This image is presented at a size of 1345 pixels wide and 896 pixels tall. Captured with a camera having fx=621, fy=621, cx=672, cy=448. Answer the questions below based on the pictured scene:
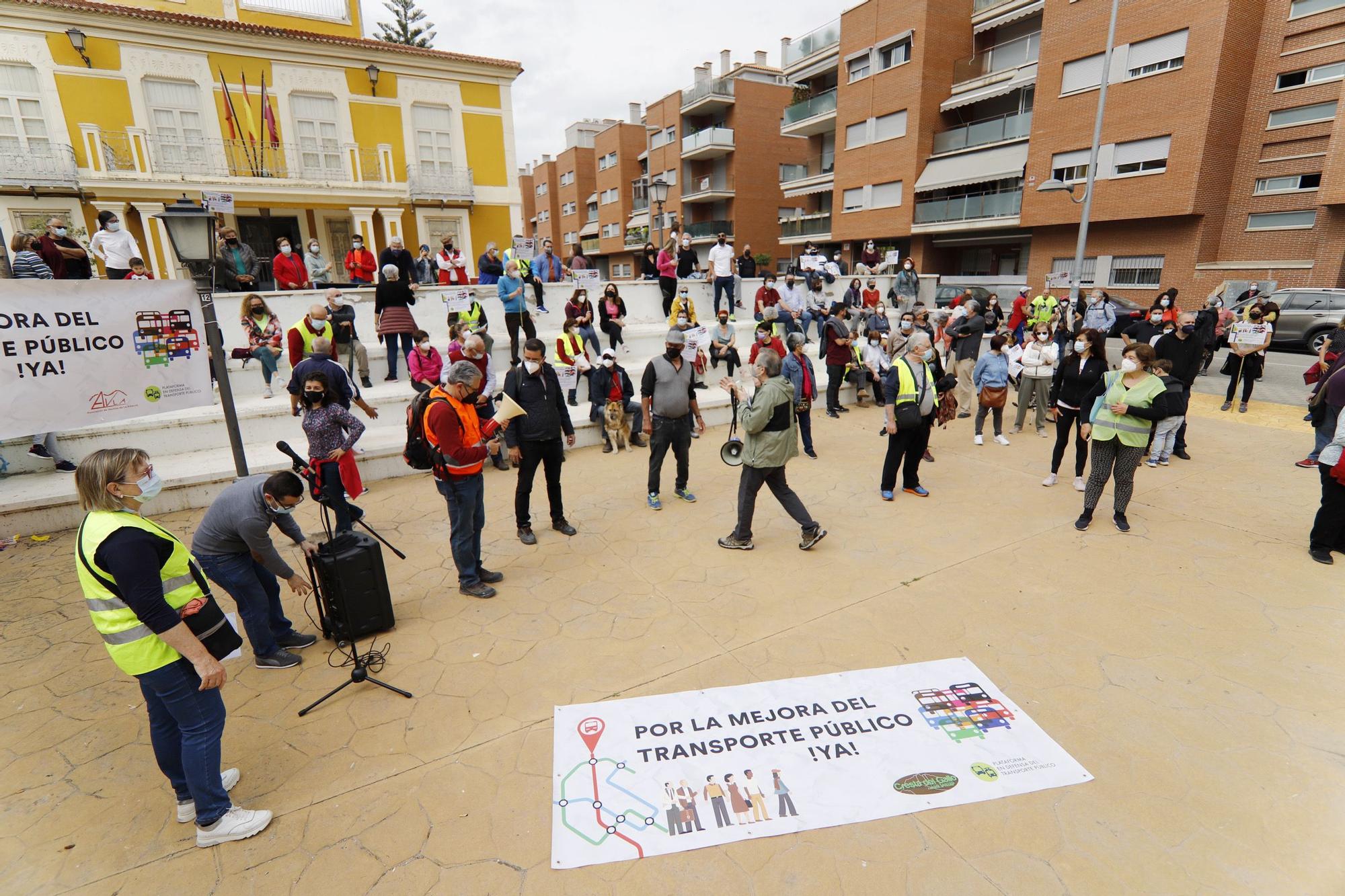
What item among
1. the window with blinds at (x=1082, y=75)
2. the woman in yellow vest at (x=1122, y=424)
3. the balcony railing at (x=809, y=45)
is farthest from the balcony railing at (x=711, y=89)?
the woman in yellow vest at (x=1122, y=424)

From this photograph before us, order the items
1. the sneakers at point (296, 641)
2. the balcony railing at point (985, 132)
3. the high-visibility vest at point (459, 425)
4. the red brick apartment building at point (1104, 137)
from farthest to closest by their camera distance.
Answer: the balcony railing at point (985, 132)
the red brick apartment building at point (1104, 137)
the high-visibility vest at point (459, 425)
the sneakers at point (296, 641)

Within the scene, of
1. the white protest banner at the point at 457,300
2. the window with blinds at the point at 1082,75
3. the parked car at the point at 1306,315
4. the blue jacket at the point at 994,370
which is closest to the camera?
the blue jacket at the point at 994,370

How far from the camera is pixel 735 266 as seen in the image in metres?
19.0

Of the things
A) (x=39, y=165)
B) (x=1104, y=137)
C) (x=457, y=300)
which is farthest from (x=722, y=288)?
(x=39, y=165)

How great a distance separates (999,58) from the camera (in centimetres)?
2684

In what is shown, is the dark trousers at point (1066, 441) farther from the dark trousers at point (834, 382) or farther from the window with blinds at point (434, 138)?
the window with blinds at point (434, 138)

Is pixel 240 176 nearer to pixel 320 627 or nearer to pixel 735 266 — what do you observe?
pixel 735 266

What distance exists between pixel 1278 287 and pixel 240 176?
109ft

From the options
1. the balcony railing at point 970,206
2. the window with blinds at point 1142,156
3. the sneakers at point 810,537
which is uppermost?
the window with blinds at point 1142,156

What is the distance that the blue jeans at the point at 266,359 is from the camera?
990cm

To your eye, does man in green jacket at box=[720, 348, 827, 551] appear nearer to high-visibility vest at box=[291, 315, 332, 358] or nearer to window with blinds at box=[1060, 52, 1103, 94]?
high-visibility vest at box=[291, 315, 332, 358]

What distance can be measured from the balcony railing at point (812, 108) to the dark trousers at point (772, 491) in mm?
31781

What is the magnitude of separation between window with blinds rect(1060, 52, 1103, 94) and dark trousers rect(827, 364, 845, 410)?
1962 cm

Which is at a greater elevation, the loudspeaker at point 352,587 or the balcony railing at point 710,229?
the balcony railing at point 710,229
